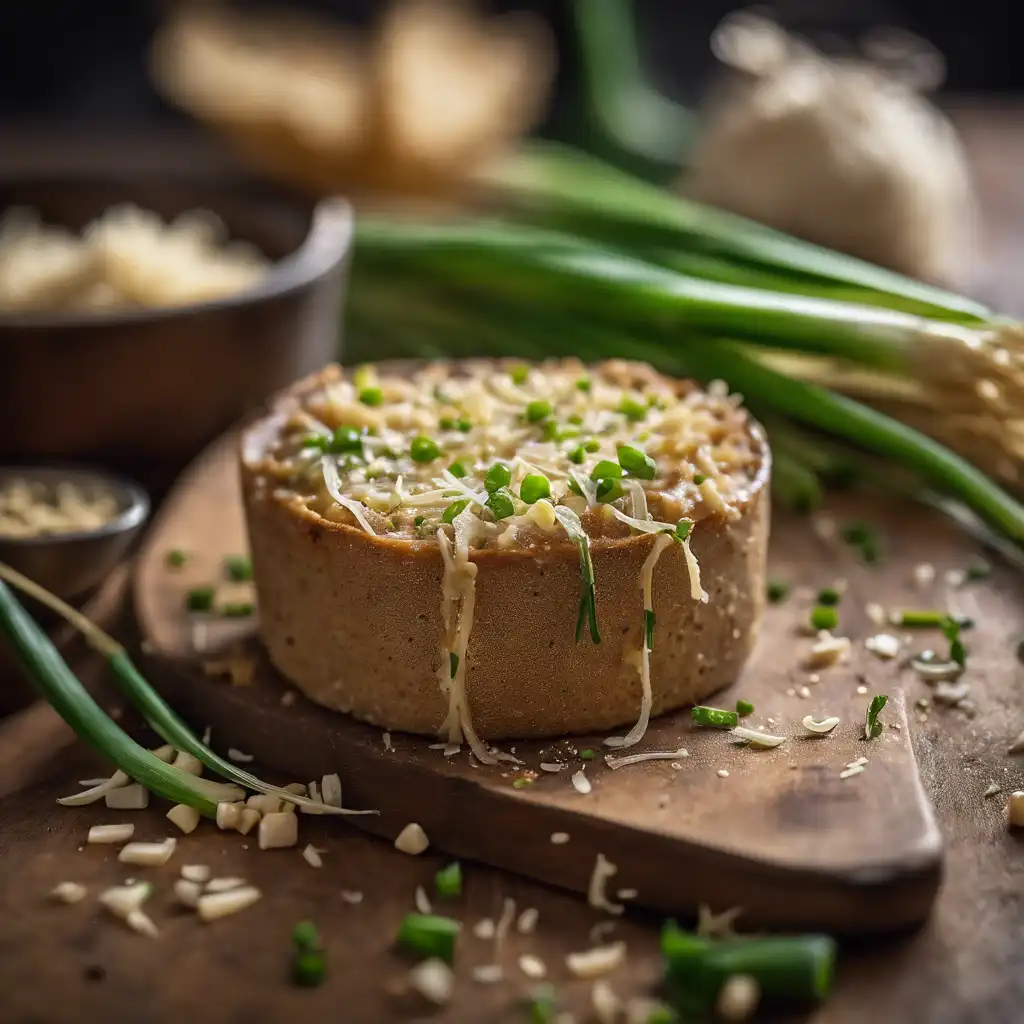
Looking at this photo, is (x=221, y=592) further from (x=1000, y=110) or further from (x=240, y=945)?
(x=1000, y=110)

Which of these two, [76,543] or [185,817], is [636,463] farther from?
[76,543]

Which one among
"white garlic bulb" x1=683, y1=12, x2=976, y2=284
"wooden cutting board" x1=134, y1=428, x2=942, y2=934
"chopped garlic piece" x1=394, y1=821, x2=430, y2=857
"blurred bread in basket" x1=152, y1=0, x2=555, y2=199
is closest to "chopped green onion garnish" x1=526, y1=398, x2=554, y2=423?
"wooden cutting board" x1=134, y1=428, x2=942, y2=934

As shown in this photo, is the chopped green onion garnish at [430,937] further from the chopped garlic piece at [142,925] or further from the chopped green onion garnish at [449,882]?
the chopped garlic piece at [142,925]

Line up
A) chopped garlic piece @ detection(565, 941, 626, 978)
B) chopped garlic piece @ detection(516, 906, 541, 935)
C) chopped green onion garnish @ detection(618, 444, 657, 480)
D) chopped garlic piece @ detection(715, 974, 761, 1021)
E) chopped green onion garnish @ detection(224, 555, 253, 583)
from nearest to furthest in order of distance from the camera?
chopped garlic piece @ detection(715, 974, 761, 1021) < chopped garlic piece @ detection(565, 941, 626, 978) < chopped garlic piece @ detection(516, 906, 541, 935) < chopped green onion garnish @ detection(618, 444, 657, 480) < chopped green onion garnish @ detection(224, 555, 253, 583)

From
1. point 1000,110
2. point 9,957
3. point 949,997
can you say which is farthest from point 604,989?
point 1000,110

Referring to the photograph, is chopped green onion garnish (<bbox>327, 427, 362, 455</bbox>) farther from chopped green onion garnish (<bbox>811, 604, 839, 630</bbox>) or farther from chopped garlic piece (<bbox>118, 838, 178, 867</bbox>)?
chopped green onion garnish (<bbox>811, 604, 839, 630</bbox>)

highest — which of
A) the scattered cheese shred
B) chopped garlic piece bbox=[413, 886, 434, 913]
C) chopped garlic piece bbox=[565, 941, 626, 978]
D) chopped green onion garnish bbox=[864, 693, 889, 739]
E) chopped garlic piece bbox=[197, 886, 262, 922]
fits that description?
chopped green onion garnish bbox=[864, 693, 889, 739]
